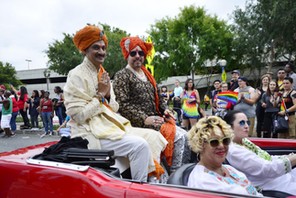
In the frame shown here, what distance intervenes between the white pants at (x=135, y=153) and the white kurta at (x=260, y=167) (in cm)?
68

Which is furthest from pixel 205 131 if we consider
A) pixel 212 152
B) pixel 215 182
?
pixel 215 182

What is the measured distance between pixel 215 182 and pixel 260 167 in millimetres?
763

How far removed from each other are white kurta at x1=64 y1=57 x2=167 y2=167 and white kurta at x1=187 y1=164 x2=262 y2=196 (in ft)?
2.62

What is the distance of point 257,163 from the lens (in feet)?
8.02

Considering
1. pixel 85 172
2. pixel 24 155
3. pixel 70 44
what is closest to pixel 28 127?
pixel 24 155

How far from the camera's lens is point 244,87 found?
6.40 m

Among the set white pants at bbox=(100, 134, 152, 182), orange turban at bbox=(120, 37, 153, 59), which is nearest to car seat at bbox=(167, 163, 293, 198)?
white pants at bbox=(100, 134, 152, 182)

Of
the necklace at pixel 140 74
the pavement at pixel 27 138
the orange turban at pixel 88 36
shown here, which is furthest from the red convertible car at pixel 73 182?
the pavement at pixel 27 138

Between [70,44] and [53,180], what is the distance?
26.3 m

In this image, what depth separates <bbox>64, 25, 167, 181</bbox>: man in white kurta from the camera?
2.45 m

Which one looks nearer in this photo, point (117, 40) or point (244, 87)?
point (244, 87)

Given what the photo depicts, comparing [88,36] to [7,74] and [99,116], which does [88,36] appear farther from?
[7,74]

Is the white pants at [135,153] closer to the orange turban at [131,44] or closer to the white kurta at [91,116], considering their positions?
the white kurta at [91,116]

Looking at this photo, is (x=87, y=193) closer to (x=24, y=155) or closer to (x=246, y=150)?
(x=24, y=155)
